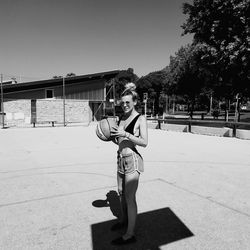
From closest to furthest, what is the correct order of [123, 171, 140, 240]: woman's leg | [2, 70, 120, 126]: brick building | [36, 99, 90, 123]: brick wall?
[123, 171, 140, 240]: woman's leg, [2, 70, 120, 126]: brick building, [36, 99, 90, 123]: brick wall

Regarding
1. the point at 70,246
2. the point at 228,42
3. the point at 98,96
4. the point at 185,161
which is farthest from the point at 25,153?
the point at 98,96

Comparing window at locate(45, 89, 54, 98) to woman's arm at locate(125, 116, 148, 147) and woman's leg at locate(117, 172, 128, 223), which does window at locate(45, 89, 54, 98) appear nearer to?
woman's leg at locate(117, 172, 128, 223)

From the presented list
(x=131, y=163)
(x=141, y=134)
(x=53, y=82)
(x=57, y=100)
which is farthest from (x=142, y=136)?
(x=53, y=82)

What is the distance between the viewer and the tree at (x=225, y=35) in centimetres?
1711

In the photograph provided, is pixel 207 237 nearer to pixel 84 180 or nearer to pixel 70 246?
pixel 70 246

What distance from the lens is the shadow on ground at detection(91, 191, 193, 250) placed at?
3.33 metres

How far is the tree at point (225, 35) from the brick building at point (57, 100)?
52.5 ft

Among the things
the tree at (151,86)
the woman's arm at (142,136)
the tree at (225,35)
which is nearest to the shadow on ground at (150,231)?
the woman's arm at (142,136)

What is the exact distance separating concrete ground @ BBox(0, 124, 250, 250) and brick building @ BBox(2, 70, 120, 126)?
21941 millimetres

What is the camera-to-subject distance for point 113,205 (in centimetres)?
474

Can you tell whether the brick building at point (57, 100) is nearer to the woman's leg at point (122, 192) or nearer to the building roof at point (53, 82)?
the building roof at point (53, 82)

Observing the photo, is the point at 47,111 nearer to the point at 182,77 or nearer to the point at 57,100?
the point at 57,100

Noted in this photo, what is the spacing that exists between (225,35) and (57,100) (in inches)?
879

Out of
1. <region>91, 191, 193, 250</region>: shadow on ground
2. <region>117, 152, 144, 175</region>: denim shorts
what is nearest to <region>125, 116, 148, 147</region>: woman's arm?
<region>117, 152, 144, 175</region>: denim shorts
